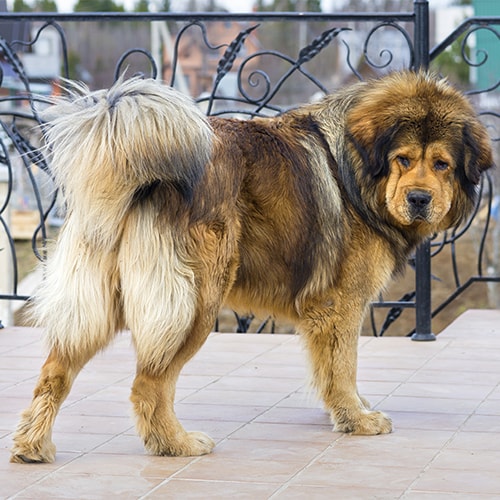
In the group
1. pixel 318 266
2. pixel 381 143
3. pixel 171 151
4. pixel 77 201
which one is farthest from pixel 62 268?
pixel 381 143

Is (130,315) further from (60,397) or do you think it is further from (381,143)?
(381,143)

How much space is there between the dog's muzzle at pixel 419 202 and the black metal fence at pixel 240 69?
903mm

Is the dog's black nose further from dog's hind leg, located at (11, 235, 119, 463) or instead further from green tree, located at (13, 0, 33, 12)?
green tree, located at (13, 0, 33, 12)

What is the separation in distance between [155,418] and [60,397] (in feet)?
1.17

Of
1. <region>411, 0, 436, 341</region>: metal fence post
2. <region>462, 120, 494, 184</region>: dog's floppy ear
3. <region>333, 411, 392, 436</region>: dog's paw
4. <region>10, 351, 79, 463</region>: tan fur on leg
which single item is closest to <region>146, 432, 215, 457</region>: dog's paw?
<region>10, 351, 79, 463</region>: tan fur on leg

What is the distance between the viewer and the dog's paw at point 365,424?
4.18 metres

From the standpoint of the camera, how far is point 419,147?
4.11 metres

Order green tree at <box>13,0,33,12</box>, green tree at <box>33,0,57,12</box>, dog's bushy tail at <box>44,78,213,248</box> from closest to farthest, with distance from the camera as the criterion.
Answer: dog's bushy tail at <box>44,78,213,248</box>
green tree at <box>33,0,57,12</box>
green tree at <box>13,0,33,12</box>

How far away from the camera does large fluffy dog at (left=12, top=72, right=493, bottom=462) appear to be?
143 inches

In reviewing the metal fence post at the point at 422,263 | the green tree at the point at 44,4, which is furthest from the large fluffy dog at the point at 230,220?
the green tree at the point at 44,4

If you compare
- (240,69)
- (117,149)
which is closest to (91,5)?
(240,69)

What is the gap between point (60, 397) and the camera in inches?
146

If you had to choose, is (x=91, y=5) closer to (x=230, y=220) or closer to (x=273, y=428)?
(x=273, y=428)

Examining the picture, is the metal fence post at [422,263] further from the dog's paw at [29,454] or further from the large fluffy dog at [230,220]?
the dog's paw at [29,454]
